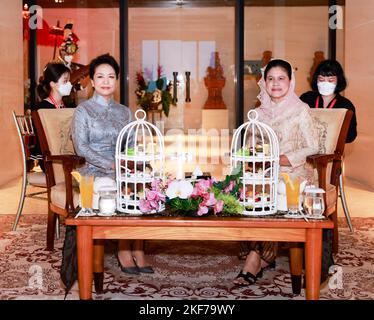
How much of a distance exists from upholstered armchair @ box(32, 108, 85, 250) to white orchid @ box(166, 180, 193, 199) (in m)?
1.26

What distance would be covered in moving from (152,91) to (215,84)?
36.4 inches

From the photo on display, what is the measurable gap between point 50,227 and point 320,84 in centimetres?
240

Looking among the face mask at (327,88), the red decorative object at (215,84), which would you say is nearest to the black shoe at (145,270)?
the face mask at (327,88)

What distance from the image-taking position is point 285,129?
158 inches

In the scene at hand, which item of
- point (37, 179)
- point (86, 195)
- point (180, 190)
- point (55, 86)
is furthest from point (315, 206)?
point (55, 86)

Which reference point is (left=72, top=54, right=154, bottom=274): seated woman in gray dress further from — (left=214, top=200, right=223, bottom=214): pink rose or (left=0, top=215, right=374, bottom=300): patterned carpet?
(left=214, top=200, right=223, bottom=214): pink rose

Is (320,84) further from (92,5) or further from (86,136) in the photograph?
(92,5)

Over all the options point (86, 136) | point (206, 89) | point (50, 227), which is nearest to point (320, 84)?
point (86, 136)

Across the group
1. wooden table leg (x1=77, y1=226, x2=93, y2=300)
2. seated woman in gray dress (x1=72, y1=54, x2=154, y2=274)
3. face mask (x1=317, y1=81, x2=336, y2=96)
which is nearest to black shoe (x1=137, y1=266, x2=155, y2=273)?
seated woman in gray dress (x1=72, y1=54, x2=154, y2=274)

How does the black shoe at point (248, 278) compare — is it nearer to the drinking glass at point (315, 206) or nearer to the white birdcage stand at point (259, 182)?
the white birdcage stand at point (259, 182)

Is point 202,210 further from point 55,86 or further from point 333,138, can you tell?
point 55,86

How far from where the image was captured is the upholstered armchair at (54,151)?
4262 millimetres

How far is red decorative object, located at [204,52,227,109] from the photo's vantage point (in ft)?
30.6

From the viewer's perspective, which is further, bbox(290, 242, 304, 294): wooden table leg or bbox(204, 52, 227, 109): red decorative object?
bbox(204, 52, 227, 109): red decorative object
